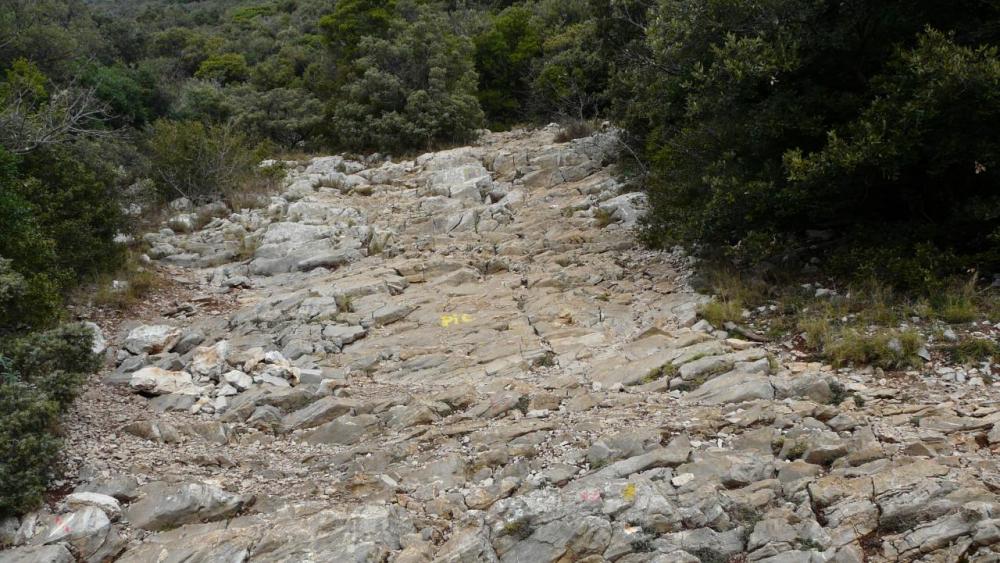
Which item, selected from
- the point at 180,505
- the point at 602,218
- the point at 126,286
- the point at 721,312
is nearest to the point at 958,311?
the point at 721,312

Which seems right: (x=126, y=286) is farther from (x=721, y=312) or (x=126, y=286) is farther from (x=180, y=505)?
(x=721, y=312)

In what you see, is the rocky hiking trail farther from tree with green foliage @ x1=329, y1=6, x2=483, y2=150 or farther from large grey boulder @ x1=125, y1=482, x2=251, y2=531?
tree with green foliage @ x1=329, y1=6, x2=483, y2=150

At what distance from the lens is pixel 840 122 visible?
9.10m

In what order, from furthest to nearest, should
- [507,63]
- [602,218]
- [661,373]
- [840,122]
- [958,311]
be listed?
[507,63] < [602,218] < [840,122] < [661,373] < [958,311]

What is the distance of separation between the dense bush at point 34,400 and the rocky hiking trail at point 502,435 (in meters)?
0.25

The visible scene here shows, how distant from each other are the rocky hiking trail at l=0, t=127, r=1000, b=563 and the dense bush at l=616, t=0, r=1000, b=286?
5.51 ft

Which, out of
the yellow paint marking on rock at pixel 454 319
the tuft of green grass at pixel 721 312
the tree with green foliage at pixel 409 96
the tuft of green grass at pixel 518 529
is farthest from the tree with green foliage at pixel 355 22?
the tuft of green grass at pixel 518 529

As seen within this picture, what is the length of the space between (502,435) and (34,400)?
13.0 feet

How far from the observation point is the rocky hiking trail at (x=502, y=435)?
5.04m

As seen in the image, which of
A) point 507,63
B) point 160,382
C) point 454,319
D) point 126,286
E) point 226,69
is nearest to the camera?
point 160,382

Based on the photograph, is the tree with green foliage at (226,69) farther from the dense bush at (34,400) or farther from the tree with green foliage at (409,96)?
the dense bush at (34,400)

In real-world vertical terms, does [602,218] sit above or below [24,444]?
below

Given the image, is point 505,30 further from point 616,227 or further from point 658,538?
point 658,538

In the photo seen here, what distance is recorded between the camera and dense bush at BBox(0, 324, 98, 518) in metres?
5.38
